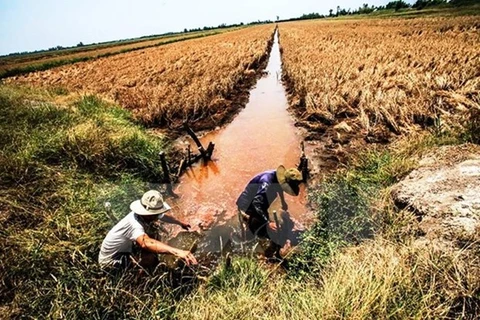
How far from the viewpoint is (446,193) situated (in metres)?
3.80

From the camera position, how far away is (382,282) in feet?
8.68

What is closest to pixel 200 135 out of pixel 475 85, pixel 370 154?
pixel 370 154

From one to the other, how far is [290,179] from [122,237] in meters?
2.27

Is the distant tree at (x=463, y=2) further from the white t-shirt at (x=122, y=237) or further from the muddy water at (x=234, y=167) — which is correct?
the white t-shirt at (x=122, y=237)

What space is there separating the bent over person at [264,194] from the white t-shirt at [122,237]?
1741mm

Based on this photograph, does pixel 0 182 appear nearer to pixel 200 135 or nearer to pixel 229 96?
pixel 200 135

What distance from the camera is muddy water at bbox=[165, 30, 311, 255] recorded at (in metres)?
5.56

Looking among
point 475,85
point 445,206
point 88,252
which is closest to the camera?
point 445,206

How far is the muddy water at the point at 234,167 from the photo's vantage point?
219 inches

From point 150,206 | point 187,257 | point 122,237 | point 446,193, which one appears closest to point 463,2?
point 446,193

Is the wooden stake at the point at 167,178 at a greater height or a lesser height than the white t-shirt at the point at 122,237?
lesser

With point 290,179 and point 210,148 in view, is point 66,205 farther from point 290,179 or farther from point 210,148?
point 210,148

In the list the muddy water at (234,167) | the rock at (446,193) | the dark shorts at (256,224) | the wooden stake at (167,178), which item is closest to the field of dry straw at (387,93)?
the muddy water at (234,167)

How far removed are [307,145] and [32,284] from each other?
644 cm
